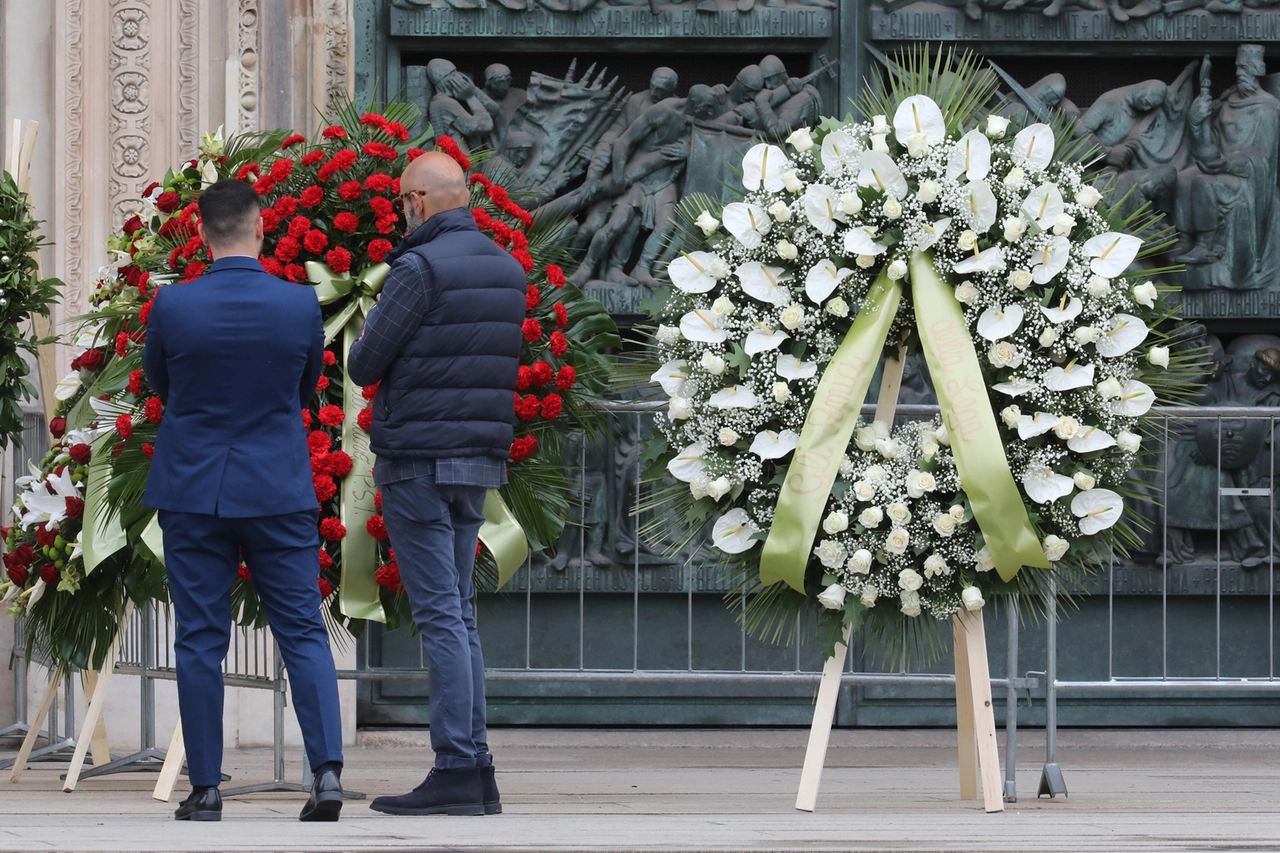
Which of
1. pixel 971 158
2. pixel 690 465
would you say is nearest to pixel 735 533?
pixel 690 465

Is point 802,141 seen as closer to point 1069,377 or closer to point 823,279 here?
point 823,279

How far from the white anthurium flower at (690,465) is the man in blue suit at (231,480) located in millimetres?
1025

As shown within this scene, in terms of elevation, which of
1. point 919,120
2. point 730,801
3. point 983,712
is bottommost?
point 730,801

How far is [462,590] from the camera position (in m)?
4.79

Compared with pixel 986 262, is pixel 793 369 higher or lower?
lower

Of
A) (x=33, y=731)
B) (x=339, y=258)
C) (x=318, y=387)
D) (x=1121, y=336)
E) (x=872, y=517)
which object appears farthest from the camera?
(x=33, y=731)

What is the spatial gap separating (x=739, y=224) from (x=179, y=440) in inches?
63.3

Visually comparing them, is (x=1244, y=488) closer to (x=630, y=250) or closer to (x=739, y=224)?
(x=630, y=250)

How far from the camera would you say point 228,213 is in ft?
14.6

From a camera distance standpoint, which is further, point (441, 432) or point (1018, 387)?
point (1018, 387)

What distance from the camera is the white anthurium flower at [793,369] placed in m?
4.80

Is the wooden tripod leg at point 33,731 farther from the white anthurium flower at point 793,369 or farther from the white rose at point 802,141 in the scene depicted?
the white rose at point 802,141

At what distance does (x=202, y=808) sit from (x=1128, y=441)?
2.58m

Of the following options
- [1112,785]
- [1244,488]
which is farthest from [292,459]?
[1244,488]
